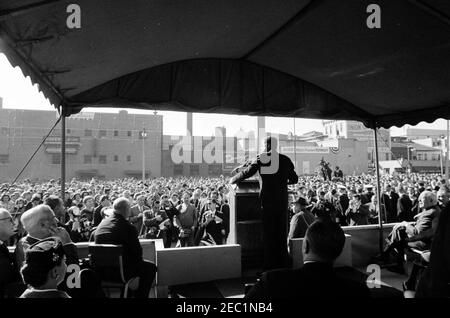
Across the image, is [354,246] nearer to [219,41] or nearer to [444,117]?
[444,117]

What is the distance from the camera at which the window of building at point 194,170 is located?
56.4 meters

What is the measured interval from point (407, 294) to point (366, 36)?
115 inches

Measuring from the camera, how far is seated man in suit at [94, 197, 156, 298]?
144 inches

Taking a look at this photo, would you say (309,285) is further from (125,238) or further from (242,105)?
(242,105)

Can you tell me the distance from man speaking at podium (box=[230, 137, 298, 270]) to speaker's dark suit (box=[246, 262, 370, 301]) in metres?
2.31

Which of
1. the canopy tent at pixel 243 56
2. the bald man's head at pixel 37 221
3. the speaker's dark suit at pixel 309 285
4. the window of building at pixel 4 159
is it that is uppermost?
the window of building at pixel 4 159

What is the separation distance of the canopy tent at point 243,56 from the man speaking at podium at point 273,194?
1.51 m

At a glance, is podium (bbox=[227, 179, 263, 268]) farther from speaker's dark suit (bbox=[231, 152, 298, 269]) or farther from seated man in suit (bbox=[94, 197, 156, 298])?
seated man in suit (bbox=[94, 197, 156, 298])

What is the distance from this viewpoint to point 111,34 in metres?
3.67

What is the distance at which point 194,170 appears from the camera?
56.6m

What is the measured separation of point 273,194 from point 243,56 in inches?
99.3

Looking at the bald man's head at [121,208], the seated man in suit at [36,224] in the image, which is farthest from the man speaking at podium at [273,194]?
the seated man in suit at [36,224]

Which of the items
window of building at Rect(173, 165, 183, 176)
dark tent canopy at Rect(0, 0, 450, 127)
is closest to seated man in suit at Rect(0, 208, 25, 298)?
dark tent canopy at Rect(0, 0, 450, 127)

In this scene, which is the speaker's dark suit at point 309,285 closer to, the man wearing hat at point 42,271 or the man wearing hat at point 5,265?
the man wearing hat at point 42,271
